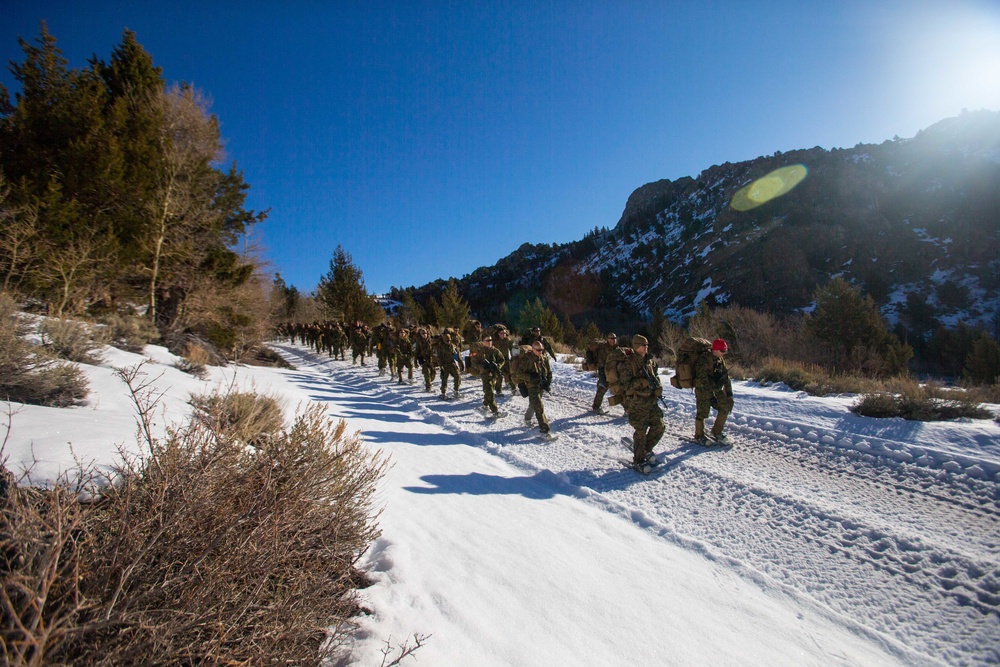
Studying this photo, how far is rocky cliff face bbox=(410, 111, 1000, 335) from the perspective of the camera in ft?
207

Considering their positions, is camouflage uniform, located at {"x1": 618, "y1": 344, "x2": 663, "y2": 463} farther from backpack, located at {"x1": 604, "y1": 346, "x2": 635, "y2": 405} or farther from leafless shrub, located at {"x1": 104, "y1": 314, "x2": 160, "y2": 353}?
leafless shrub, located at {"x1": 104, "y1": 314, "x2": 160, "y2": 353}

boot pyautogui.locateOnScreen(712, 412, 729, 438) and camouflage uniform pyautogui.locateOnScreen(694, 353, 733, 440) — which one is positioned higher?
camouflage uniform pyautogui.locateOnScreen(694, 353, 733, 440)

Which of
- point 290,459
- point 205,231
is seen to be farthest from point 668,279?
point 290,459

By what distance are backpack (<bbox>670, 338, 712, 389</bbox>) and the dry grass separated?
204 inches

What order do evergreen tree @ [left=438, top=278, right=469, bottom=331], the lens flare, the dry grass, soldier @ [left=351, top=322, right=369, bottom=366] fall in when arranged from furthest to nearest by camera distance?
the lens flare < evergreen tree @ [left=438, top=278, right=469, bottom=331] < soldier @ [left=351, top=322, right=369, bottom=366] < the dry grass

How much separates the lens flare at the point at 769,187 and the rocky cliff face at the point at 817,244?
3.34ft

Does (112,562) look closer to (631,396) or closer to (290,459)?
(290,459)

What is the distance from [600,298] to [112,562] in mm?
104714

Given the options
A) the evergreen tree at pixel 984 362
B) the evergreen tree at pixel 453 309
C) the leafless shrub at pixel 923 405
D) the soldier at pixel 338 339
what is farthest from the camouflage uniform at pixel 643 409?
the evergreen tree at pixel 984 362

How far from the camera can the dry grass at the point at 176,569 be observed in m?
1.17

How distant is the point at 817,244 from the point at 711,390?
94.0 meters

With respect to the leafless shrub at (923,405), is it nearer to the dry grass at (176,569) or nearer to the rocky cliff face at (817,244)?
the dry grass at (176,569)

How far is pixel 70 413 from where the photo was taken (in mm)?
3586

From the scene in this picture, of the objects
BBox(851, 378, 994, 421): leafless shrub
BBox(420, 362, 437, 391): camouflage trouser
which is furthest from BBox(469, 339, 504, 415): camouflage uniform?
BBox(851, 378, 994, 421): leafless shrub
